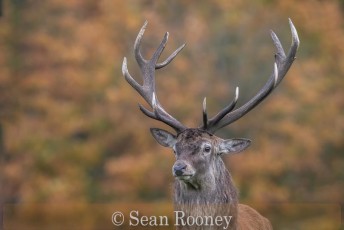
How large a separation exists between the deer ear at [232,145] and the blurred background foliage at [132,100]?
10258mm

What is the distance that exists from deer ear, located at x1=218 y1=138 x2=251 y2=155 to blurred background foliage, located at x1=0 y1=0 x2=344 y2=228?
10.3m

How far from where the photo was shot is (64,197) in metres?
17.8

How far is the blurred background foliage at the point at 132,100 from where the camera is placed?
1827 cm

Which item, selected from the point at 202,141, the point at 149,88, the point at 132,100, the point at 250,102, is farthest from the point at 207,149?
the point at 132,100

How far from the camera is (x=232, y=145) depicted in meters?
7.48

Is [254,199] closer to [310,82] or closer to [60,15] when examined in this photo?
[310,82]

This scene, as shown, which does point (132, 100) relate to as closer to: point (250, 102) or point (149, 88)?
point (149, 88)

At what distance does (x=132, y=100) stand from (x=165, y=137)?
1084 centimetres

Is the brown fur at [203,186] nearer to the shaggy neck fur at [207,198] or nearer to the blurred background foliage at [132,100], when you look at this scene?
the shaggy neck fur at [207,198]

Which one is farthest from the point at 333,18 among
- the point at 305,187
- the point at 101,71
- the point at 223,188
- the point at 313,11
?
the point at 223,188

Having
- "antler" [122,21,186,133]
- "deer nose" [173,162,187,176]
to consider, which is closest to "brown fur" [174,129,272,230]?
"deer nose" [173,162,187,176]

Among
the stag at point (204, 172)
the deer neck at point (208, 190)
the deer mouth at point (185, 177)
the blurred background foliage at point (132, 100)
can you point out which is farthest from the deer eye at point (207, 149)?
the blurred background foliage at point (132, 100)

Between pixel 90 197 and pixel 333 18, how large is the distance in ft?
21.5

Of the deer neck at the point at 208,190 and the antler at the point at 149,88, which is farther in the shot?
the antler at the point at 149,88
